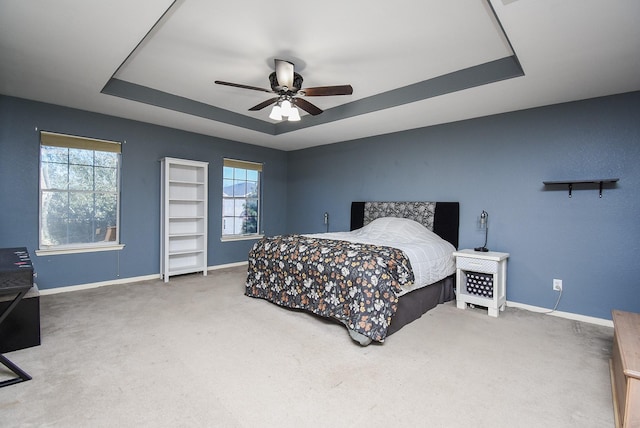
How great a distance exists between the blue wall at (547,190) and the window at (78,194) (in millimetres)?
4280

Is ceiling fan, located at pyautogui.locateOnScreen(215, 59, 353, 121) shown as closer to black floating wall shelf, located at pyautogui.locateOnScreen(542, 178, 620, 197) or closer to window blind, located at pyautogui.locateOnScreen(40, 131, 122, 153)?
window blind, located at pyautogui.locateOnScreen(40, 131, 122, 153)

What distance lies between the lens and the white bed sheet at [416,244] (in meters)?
3.20

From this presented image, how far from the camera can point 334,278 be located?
290cm

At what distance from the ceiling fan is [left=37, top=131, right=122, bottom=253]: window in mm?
2504

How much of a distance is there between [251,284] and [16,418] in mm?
2334

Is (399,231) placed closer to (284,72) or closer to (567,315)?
(567,315)

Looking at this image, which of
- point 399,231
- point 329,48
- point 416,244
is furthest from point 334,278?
point 329,48

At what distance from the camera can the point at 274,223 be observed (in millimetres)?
6543

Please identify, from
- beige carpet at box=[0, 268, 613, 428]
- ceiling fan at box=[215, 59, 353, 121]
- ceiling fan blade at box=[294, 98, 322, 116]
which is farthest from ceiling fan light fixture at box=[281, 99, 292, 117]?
beige carpet at box=[0, 268, 613, 428]

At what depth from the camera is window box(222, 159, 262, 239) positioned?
5.73m

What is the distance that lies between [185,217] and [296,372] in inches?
139

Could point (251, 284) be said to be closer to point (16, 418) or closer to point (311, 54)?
point (16, 418)

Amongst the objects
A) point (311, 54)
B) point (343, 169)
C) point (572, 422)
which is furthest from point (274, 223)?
point (572, 422)

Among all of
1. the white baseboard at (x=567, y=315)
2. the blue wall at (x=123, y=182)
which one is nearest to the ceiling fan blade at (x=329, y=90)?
the blue wall at (x=123, y=182)
